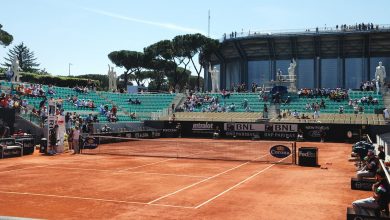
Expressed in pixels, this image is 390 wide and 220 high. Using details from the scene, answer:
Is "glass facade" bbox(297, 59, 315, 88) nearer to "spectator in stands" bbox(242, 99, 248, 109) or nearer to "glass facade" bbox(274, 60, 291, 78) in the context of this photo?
"glass facade" bbox(274, 60, 291, 78)

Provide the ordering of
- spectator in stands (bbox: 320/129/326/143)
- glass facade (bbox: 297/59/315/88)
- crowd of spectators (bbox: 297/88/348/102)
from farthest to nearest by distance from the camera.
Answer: glass facade (bbox: 297/59/315/88) < crowd of spectators (bbox: 297/88/348/102) < spectator in stands (bbox: 320/129/326/143)

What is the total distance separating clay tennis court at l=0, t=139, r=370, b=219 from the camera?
1313 cm

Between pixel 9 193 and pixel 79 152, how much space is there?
52.5 feet

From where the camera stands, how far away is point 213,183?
61.3ft

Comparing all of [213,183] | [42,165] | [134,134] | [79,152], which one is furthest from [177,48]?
[213,183]

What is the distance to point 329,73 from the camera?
7475 centimetres

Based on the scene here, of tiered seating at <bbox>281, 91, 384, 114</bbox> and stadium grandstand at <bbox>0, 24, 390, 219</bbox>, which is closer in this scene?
stadium grandstand at <bbox>0, 24, 390, 219</bbox>

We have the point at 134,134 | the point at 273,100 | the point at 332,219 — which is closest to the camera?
the point at 332,219

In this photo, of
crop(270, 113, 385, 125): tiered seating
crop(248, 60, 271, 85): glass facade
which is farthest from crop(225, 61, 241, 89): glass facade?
crop(270, 113, 385, 125): tiered seating

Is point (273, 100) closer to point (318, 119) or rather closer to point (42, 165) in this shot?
point (318, 119)

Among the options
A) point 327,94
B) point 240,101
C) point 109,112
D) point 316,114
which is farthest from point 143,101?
point 327,94

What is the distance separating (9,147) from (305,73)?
5852 centimetres

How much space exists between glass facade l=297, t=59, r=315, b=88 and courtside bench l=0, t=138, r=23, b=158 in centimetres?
5717

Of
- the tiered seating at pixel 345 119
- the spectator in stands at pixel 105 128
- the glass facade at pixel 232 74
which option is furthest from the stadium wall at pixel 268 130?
the glass facade at pixel 232 74
